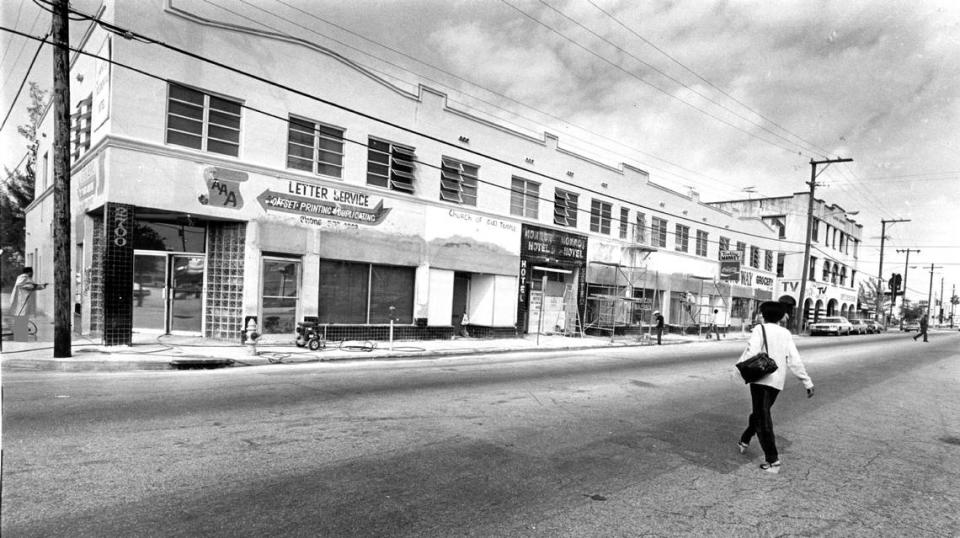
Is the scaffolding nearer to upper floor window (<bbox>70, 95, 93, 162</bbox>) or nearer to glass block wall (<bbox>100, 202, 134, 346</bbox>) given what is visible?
glass block wall (<bbox>100, 202, 134, 346</bbox>)

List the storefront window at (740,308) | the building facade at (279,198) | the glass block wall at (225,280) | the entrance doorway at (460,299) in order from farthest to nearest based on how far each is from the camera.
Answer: the storefront window at (740,308) → the entrance doorway at (460,299) → the glass block wall at (225,280) → the building facade at (279,198)

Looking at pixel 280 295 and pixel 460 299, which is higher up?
pixel 280 295

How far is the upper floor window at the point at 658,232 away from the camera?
96.1 ft

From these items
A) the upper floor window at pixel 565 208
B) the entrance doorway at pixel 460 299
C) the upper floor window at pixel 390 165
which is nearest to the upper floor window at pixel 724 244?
the upper floor window at pixel 565 208

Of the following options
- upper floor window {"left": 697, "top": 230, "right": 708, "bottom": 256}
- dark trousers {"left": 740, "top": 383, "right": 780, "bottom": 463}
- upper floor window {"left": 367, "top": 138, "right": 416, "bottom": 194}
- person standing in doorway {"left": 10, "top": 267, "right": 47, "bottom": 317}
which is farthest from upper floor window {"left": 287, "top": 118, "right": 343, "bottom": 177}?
upper floor window {"left": 697, "top": 230, "right": 708, "bottom": 256}

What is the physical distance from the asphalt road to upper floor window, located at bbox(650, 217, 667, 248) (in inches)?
778

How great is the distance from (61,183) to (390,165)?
8.67 meters

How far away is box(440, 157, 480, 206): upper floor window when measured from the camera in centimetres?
1928

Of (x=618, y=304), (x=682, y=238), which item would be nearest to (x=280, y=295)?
(x=618, y=304)

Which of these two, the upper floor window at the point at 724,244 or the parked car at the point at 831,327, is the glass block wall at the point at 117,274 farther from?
the parked car at the point at 831,327

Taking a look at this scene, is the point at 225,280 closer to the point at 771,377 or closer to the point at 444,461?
the point at 444,461

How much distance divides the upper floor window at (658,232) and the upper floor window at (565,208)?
6.39m

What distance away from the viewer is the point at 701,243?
3366 cm

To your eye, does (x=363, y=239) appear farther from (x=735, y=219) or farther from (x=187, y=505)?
(x=735, y=219)
